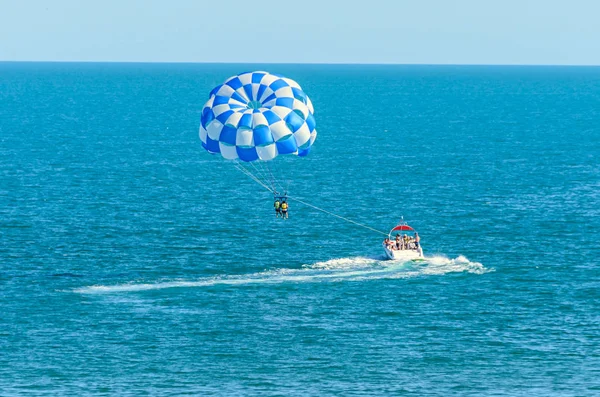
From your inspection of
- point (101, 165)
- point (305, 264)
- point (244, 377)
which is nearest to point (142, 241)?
point (305, 264)

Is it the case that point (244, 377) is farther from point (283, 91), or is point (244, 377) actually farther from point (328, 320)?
point (283, 91)

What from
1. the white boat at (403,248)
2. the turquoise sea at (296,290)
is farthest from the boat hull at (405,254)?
the turquoise sea at (296,290)

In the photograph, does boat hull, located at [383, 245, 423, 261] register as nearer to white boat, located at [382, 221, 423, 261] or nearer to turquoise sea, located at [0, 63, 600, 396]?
white boat, located at [382, 221, 423, 261]

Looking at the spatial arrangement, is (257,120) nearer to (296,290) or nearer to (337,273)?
(296,290)

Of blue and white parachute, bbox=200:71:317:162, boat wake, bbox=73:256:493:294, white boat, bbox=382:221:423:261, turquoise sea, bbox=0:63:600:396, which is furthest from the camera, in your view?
white boat, bbox=382:221:423:261

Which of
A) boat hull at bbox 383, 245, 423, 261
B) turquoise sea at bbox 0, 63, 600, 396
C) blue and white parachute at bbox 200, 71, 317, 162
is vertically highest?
blue and white parachute at bbox 200, 71, 317, 162

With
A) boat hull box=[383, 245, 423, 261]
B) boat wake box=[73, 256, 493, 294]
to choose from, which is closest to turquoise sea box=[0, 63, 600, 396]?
boat wake box=[73, 256, 493, 294]
